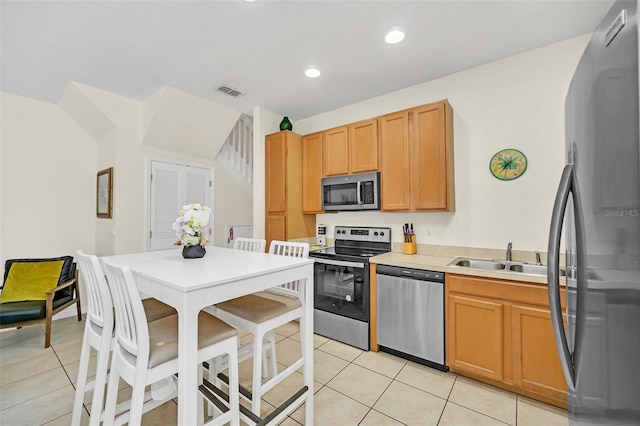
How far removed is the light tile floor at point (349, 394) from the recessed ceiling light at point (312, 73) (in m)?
2.75

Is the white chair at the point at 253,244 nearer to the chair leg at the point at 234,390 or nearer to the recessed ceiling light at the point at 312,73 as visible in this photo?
the chair leg at the point at 234,390

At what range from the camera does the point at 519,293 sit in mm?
1894

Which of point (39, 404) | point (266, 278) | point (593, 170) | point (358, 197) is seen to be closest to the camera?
point (593, 170)

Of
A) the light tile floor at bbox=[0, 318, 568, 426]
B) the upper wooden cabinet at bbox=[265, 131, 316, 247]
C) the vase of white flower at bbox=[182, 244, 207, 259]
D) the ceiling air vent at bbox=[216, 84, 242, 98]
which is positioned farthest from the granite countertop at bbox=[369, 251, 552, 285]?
the ceiling air vent at bbox=[216, 84, 242, 98]

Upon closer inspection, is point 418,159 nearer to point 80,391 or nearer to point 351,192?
point 351,192

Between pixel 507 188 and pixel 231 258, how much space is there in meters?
2.48

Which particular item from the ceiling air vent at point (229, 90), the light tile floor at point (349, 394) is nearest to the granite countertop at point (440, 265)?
the light tile floor at point (349, 394)

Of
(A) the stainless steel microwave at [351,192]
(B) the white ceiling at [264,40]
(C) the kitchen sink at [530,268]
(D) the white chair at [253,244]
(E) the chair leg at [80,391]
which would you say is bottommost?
(E) the chair leg at [80,391]

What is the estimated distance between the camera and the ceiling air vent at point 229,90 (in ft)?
10.0

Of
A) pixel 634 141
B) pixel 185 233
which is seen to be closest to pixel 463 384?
pixel 634 141

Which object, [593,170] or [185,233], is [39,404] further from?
[593,170]

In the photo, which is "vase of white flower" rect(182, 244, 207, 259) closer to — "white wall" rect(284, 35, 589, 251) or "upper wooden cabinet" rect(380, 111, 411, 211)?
"upper wooden cabinet" rect(380, 111, 411, 211)

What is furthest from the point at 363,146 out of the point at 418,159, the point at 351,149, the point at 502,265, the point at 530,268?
the point at 530,268

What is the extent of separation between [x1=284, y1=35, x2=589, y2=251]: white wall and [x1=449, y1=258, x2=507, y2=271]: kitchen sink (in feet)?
0.63
